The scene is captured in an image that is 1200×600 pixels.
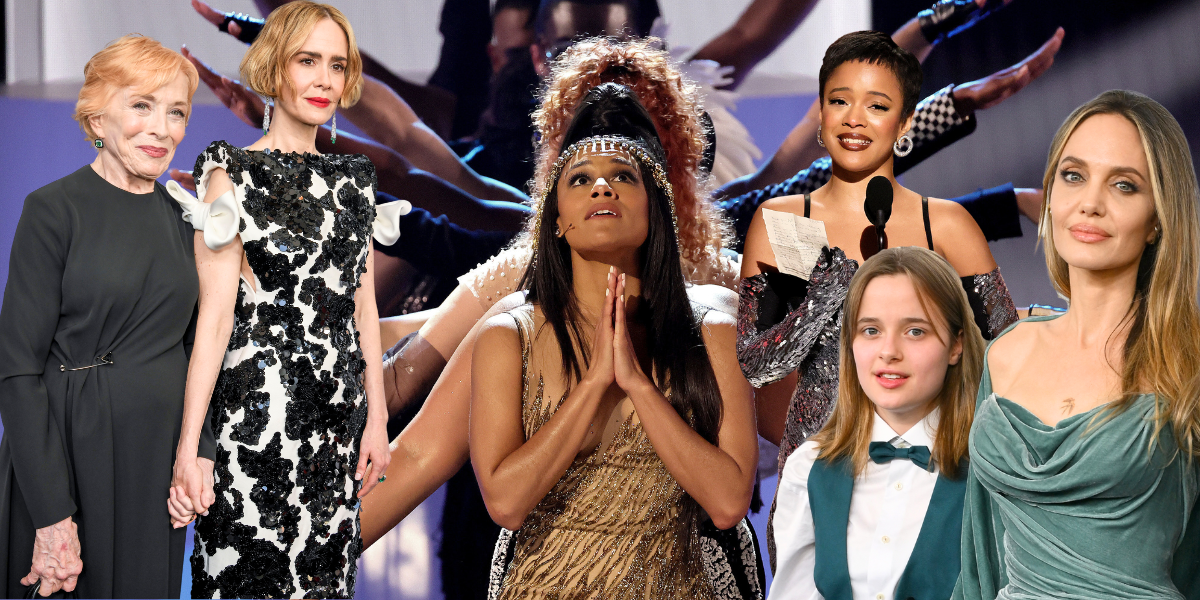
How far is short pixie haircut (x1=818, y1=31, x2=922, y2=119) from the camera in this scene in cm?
307

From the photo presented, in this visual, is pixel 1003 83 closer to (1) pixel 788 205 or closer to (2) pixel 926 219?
(2) pixel 926 219

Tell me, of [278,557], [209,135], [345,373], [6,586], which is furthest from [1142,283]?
[209,135]

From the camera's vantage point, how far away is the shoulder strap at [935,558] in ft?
7.57

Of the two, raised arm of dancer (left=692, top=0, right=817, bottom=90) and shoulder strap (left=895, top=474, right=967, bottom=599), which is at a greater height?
raised arm of dancer (left=692, top=0, right=817, bottom=90)

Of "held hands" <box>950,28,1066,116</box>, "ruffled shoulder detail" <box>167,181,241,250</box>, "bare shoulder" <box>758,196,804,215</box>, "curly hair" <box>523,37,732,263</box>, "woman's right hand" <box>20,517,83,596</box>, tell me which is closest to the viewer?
"woman's right hand" <box>20,517,83,596</box>

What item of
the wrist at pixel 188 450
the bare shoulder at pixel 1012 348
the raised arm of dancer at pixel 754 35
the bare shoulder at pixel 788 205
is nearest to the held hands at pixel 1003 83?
the raised arm of dancer at pixel 754 35

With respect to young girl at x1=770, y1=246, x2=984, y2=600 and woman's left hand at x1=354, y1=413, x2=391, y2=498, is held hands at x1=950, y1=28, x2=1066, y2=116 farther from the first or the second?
woman's left hand at x1=354, y1=413, x2=391, y2=498

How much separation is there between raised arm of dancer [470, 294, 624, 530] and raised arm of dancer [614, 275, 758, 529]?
5 centimetres

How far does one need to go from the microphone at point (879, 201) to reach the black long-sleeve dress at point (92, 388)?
75.0 inches

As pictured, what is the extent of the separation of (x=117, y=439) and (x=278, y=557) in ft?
1.74

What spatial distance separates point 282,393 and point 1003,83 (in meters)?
3.11

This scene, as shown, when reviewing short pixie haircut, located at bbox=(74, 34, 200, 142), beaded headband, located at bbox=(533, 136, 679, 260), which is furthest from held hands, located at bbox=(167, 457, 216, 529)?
beaded headband, located at bbox=(533, 136, 679, 260)

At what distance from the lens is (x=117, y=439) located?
2688 millimetres

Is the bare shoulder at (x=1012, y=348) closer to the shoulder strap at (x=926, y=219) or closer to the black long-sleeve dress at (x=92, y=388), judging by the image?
the shoulder strap at (x=926, y=219)
